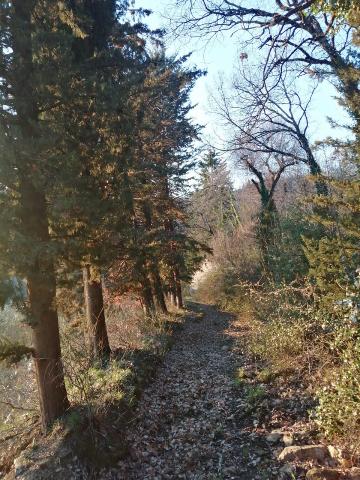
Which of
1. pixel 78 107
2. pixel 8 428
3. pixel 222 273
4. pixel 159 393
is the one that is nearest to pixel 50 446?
pixel 8 428

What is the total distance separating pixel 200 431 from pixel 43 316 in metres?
2.82

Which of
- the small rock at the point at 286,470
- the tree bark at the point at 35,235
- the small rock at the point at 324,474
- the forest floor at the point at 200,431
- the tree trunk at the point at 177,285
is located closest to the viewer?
the small rock at the point at 324,474

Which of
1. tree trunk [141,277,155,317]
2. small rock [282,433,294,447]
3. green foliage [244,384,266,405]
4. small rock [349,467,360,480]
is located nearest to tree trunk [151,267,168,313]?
tree trunk [141,277,155,317]

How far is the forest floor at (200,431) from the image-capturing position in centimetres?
461

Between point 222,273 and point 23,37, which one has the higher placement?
point 23,37

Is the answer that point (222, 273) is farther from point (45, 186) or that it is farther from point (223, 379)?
point (45, 186)

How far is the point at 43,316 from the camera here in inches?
198

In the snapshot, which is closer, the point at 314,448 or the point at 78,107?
Result: the point at 314,448

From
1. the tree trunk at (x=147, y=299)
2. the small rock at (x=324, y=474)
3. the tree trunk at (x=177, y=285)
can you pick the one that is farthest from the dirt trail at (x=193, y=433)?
the tree trunk at (x=177, y=285)

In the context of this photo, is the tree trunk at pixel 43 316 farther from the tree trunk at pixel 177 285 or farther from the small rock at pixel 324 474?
the tree trunk at pixel 177 285

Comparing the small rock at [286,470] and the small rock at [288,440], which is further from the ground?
the small rock at [288,440]

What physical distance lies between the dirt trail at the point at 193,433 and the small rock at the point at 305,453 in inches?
8.4

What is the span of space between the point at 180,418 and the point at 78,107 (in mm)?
4985

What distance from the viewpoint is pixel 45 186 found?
4.82 meters
